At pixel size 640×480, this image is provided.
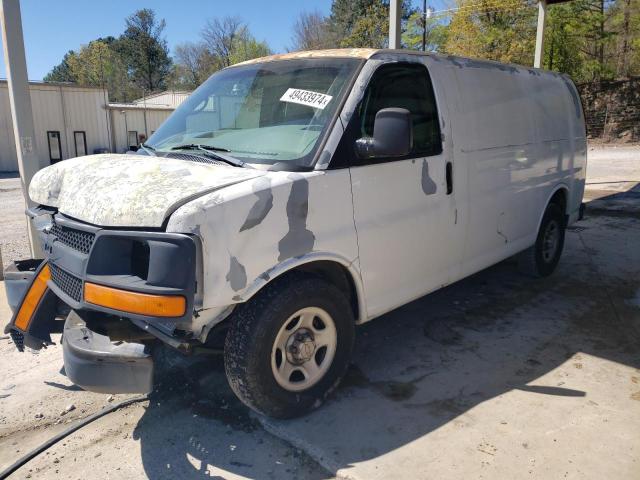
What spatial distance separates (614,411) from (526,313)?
5.73 ft

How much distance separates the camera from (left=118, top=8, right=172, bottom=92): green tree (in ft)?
225

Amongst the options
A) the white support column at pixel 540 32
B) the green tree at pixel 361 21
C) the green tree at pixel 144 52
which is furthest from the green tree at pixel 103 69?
the white support column at pixel 540 32

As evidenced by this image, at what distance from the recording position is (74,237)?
9.55 feet

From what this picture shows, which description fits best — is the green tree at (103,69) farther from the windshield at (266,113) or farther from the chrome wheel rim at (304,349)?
the chrome wheel rim at (304,349)

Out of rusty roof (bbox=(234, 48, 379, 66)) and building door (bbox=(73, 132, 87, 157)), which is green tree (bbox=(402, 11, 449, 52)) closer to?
building door (bbox=(73, 132, 87, 157))

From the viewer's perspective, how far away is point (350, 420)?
3260mm

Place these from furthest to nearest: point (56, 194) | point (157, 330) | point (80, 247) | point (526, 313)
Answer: point (526, 313)
point (56, 194)
point (80, 247)
point (157, 330)

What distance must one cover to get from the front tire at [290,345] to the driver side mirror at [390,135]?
849 millimetres

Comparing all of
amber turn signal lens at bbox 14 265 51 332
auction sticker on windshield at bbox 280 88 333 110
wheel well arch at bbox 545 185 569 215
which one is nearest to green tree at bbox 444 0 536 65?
wheel well arch at bbox 545 185 569 215

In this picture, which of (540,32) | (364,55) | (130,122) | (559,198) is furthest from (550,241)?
(130,122)

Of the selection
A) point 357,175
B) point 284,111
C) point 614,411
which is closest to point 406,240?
point 357,175

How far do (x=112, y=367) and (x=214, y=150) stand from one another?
144cm

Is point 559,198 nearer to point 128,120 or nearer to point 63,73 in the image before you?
point 128,120

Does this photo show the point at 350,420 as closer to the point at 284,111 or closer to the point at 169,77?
the point at 284,111
